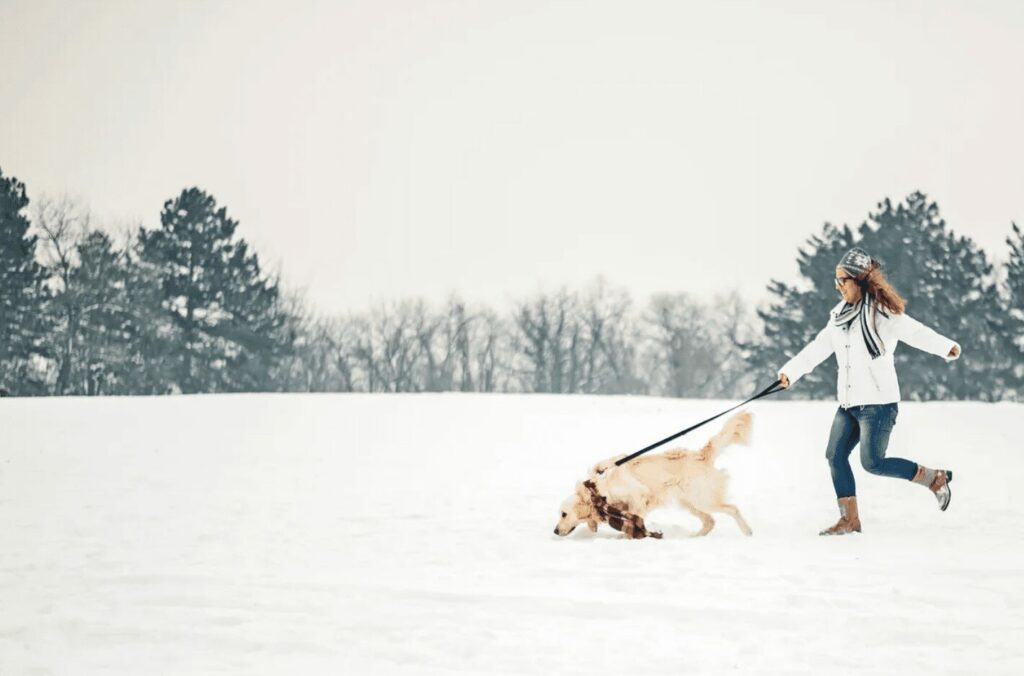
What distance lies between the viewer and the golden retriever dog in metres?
6.62

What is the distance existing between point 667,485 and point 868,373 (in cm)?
168

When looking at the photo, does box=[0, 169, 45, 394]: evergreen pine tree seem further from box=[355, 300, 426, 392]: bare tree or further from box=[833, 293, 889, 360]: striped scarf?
box=[833, 293, 889, 360]: striped scarf

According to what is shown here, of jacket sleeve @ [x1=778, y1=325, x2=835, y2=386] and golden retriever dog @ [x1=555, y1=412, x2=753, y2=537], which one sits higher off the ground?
jacket sleeve @ [x1=778, y1=325, x2=835, y2=386]

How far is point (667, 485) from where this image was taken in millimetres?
6652

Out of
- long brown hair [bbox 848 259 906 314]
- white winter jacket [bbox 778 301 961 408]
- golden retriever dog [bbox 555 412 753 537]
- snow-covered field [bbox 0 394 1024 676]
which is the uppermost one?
long brown hair [bbox 848 259 906 314]

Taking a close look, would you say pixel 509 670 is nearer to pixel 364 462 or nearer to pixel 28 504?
pixel 28 504

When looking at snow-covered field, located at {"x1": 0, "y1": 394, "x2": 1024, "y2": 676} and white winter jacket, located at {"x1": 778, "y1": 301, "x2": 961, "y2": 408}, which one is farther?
white winter jacket, located at {"x1": 778, "y1": 301, "x2": 961, "y2": 408}

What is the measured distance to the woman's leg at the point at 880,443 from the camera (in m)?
6.39

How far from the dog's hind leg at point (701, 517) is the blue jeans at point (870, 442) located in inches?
40.3

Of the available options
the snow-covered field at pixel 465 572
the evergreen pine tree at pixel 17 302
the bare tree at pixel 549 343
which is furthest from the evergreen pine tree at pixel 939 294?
the evergreen pine tree at pixel 17 302

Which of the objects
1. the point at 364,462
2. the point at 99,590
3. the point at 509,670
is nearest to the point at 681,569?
the point at 509,670

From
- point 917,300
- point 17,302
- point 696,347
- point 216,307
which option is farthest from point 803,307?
point 17,302

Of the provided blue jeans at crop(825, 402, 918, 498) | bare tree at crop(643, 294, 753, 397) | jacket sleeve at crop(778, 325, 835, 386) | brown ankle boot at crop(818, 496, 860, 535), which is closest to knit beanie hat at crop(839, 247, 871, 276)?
jacket sleeve at crop(778, 325, 835, 386)

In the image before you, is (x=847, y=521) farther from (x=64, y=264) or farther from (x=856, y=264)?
(x=64, y=264)
